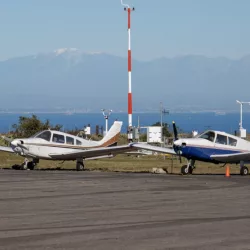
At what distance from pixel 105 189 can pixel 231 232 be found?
9457 millimetres

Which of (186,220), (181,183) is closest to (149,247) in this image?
(186,220)

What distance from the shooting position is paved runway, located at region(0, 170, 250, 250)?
463 inches

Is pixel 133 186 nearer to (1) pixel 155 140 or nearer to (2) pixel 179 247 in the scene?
(2) pixel 179 247

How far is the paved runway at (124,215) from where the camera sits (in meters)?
11.8

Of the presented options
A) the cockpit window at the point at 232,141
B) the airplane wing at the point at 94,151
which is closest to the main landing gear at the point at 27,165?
the airplane wing at the point at 94,151

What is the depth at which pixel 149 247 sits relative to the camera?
36.8 ft

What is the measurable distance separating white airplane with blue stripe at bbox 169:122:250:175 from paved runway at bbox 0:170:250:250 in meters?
6.67

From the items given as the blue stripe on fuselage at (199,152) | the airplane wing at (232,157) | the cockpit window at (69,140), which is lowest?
the airplane wing at (232,157)

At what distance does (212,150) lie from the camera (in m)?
32.0

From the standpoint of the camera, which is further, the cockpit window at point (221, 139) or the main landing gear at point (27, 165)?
the main landing gear at point (27, 165)

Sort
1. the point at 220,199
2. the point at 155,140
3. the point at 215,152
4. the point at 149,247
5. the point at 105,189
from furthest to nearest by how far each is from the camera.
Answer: the point at 155,140
the point at 215,152
the point at 105,189
the point at 220,199
the point at 149,247

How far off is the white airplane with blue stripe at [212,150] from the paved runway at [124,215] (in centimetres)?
667

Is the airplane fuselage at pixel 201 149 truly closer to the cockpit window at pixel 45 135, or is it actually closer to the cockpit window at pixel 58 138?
the cockpit window at pixel 58 138

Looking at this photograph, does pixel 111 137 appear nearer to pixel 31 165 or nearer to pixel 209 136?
pixel 31 165
